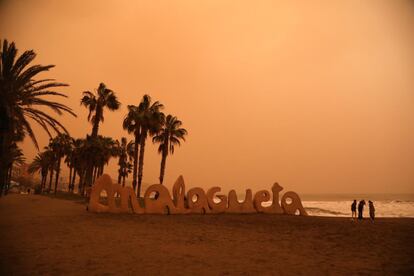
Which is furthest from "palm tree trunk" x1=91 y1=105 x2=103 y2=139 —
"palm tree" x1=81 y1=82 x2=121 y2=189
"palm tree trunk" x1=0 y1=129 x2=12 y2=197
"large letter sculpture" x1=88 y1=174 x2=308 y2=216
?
"palm tree trunk" x1=0 y1=129 x2=12 y2=197

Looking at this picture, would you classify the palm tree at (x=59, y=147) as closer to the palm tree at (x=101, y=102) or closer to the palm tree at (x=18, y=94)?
the palm tree at (x=101, y=102)

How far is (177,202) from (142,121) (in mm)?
20442

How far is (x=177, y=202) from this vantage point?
22.7m

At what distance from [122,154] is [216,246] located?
56.9 m

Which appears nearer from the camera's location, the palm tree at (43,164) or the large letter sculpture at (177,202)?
the large letter sculpture at (177,202)

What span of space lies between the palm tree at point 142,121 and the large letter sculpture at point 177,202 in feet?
57.2

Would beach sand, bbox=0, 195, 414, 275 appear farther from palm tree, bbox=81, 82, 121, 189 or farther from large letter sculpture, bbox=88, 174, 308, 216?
palm tree, bbox=81, 82, 121, 189

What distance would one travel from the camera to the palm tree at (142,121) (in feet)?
134

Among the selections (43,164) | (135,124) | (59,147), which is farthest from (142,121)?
(43,164)

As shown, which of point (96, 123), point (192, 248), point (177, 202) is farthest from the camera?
point (96, 123)

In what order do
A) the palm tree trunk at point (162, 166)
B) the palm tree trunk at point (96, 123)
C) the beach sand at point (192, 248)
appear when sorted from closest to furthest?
the beach sand at point (192, 248), the palm tree trunk at point (96, 123), the palm tree trunk at point (162, 166)

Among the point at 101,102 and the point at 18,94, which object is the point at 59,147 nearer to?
the point at 101,102

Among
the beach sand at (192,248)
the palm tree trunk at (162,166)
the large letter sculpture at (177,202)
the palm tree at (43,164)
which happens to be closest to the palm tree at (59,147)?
the palm tree at (43,164)

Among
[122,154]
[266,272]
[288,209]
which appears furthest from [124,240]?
[122,154]
